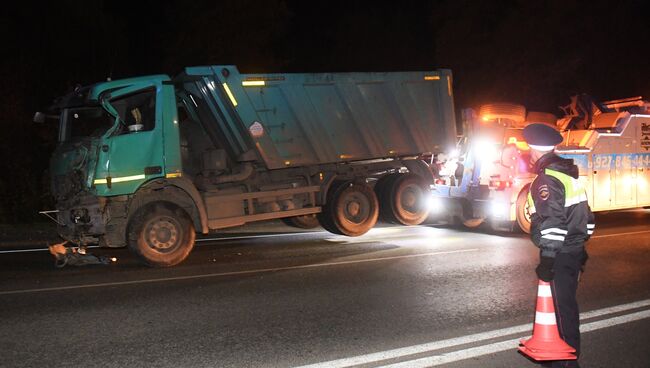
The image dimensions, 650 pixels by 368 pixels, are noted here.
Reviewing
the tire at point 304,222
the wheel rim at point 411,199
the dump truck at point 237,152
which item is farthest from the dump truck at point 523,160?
the tire at point 304,222

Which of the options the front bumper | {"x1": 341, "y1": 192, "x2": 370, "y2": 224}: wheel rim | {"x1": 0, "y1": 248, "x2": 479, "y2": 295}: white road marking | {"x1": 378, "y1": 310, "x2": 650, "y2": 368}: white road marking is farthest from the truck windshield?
{"x1": 378, "y1": 310, "x2": 650, "y2": 368}: white road marking

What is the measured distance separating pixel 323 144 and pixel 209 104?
213cm

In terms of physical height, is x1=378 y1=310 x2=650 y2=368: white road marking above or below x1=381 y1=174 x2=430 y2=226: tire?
below

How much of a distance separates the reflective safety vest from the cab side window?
5.96m

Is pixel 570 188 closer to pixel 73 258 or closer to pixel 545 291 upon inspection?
pixel 545 291

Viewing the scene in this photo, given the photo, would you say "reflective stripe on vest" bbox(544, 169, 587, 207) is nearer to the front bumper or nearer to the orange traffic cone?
the orange traffic cone

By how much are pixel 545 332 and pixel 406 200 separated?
22.9ft

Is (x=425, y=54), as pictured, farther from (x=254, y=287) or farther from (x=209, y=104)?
(x=254, y=287)

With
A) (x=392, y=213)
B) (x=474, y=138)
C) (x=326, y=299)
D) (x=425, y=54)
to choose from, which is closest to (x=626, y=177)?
(x=474, y=138)

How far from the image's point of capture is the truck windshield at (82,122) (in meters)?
8.72

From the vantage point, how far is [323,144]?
1051cm

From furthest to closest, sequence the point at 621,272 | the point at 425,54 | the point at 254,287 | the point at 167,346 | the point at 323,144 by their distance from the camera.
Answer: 1. the point at 425,54
2. the point at 323,144
3. the point at 621,272
4. the point at 254,287
5. the point at 167,346

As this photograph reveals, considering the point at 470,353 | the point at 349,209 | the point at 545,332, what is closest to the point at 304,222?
the point at 349,209

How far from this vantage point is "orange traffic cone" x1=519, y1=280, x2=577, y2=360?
4434 millimetres
